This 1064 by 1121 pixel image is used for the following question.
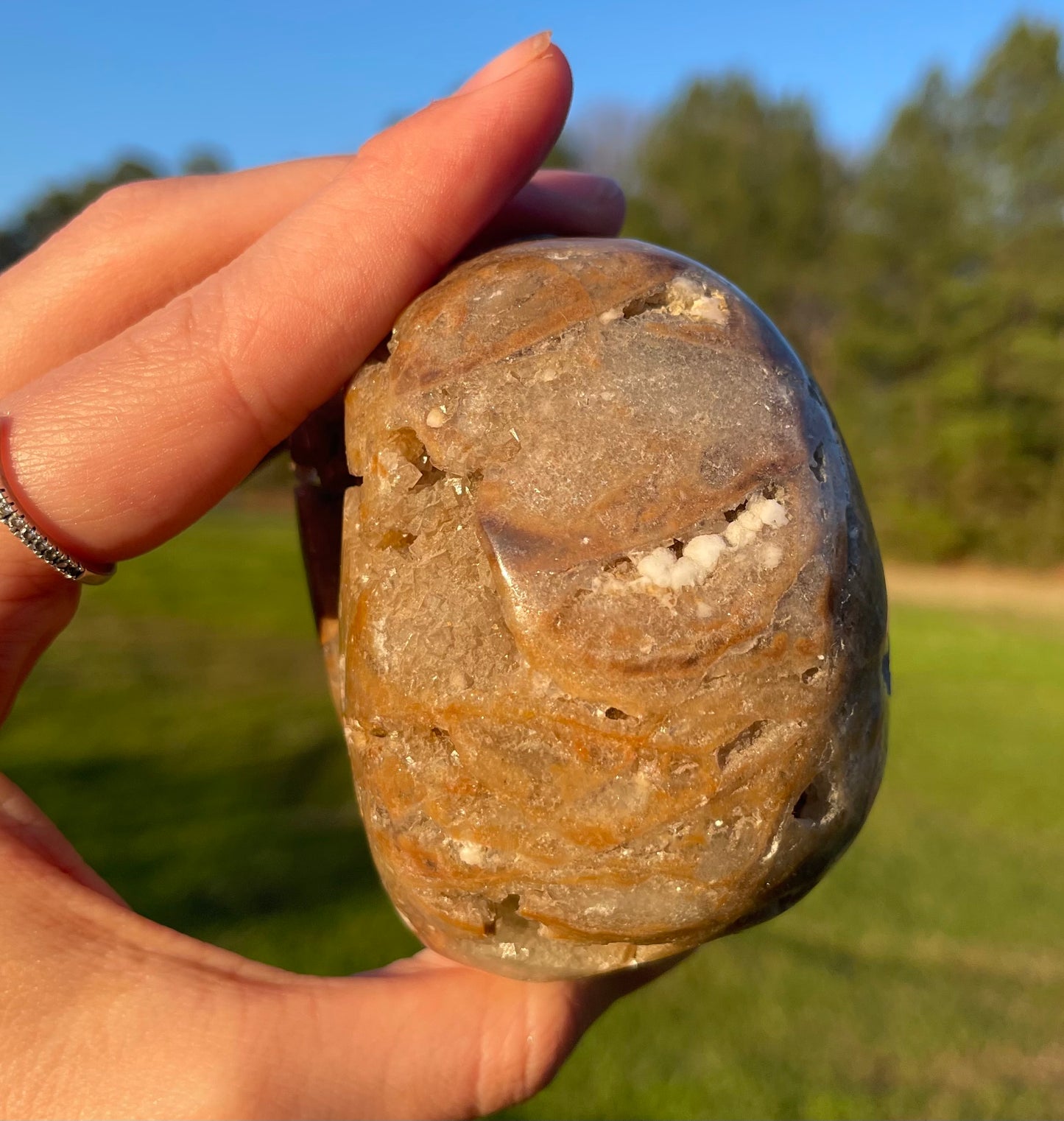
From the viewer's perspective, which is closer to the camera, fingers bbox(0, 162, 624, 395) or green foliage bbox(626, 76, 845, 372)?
fingers bbox(0, 162, 624, 395)

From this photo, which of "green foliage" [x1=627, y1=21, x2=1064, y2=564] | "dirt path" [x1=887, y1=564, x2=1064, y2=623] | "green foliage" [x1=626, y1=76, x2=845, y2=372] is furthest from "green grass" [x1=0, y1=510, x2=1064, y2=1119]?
"green foliage" [x1=626, y1=76, x2=845, y2=372]

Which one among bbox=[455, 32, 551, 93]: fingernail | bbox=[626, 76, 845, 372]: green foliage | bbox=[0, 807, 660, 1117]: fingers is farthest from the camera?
bbox=[626, 76, 845, 372]: green foliage

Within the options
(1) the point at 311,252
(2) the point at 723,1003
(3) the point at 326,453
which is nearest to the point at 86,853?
(2) the point at 723,1003

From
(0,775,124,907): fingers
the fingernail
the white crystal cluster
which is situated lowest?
(0,775,124,907): fingers

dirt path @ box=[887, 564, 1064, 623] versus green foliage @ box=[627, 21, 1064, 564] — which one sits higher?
green foliage @ box=[627, 21, 1064, 564]

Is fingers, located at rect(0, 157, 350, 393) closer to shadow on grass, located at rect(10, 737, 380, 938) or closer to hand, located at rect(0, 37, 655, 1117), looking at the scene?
hand, located at rect(0, 37, 655, 1117)

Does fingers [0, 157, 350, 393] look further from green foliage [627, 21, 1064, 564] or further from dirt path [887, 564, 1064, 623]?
green foliage [627, 21, 1064, 564]

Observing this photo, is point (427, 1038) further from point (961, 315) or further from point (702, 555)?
point (961, 315)

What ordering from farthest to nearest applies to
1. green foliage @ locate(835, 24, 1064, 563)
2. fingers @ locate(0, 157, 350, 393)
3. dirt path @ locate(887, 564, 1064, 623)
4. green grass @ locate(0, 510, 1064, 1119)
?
green foliage @ locate(835, 24, 1064, 563), dirt path @ locate(887, 564, 1064, 623), green grass @ locate(0, 510, 1064, 1119), fingers @ locate(0, 157, 350, 393)

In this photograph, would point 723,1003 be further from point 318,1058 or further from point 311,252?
point 311,252

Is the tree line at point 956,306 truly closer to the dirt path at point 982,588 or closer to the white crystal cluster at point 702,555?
the dirt path at point 982,588
